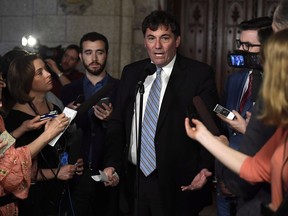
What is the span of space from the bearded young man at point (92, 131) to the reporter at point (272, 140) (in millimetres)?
1560

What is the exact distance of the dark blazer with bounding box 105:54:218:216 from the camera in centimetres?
299

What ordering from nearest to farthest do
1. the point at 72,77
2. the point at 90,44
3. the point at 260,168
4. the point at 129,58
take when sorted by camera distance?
the point at 260,168, the point at 90,44, the point at 72,77, the point at 129,58

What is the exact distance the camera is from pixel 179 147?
3.01 metres

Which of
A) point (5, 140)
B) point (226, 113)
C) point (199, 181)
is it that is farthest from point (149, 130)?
point (5, 140)

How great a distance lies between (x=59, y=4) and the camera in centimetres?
602

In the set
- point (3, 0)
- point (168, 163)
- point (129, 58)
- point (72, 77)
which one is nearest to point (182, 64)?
point (168, 163)

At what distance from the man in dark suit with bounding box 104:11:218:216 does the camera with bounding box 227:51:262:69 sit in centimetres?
56

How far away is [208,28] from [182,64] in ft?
10.3

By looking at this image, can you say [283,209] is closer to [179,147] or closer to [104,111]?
[179,147]

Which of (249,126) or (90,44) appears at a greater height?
(90,44)

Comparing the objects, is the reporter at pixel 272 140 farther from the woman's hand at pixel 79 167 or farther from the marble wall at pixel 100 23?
the marble wall at pixel 100 23

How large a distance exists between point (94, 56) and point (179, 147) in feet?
3.77

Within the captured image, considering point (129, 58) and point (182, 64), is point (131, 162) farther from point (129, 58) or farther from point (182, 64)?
point (129, 58)

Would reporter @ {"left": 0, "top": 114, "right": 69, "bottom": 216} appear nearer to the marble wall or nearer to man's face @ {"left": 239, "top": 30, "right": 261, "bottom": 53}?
man's face @ {"left": 239, "top": 30, "right": 261, "bottom": 53}
